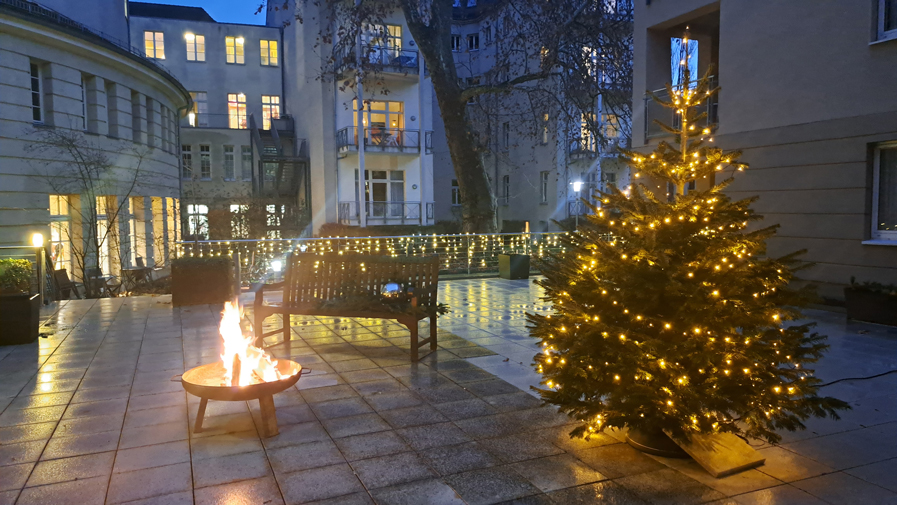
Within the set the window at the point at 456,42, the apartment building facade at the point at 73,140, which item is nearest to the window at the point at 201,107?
the window at the point at 456,42

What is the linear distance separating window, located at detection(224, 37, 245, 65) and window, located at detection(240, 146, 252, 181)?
16.9 feet

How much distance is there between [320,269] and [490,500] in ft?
14.7

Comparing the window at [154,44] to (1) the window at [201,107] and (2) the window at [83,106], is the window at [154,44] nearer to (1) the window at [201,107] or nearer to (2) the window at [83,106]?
(1) the window at [201,107]

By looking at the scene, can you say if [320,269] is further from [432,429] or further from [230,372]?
[432,429]

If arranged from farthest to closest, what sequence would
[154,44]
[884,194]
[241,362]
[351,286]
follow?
[154,44]
[884,194]
[351,286]
[241,362]

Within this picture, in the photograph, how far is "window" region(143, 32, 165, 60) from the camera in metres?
36.1

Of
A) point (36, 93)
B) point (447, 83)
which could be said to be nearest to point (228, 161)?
point (36, 93)

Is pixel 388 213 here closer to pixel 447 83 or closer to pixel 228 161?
pixel 228 161

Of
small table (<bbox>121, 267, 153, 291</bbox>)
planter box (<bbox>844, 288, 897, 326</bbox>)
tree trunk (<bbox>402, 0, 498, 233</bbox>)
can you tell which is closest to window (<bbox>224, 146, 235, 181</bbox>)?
small table (<bbox>121, 267, 153, 291</bbox>)

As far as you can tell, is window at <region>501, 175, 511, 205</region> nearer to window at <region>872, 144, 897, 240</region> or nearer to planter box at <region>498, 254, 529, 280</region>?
planter box at <region>498, 254, 529, 280</region>

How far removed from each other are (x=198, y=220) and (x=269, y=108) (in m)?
12.5

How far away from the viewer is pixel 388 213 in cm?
2927

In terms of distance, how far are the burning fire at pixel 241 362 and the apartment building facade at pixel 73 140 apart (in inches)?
477

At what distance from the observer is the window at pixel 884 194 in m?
9.48
